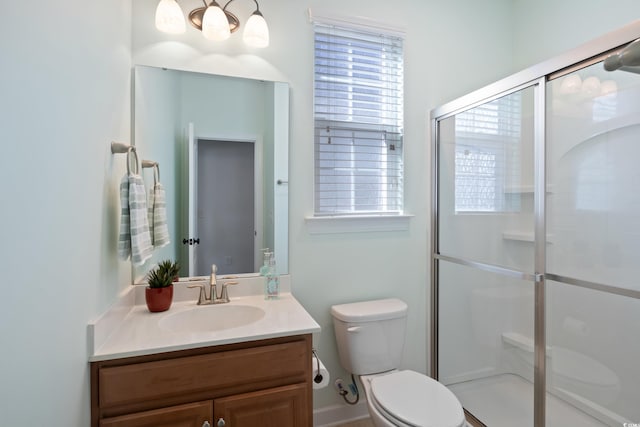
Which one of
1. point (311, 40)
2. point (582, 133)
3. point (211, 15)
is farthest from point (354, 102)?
point (582, 133)

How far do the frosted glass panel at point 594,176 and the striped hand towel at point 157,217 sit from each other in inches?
69.2

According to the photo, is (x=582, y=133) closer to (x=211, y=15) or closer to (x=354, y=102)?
(x=354, y=102)

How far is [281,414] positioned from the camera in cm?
128

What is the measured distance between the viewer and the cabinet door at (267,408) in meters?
1.21

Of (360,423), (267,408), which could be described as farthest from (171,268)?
(360,423)

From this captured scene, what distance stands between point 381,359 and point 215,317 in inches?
35.9

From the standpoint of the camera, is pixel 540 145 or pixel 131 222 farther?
pixel 540 145

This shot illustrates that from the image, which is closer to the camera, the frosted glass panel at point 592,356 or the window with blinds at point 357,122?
the frosted glass panel at point 592,356

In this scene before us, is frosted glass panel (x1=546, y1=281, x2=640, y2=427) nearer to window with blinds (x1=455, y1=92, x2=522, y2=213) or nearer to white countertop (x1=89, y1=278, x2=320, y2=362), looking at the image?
window with blinds (x1=455, y1=92, x2=522, y2=213)

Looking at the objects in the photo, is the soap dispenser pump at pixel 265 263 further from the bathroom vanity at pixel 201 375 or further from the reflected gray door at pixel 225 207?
the bathroom vanity at pixel 201 375

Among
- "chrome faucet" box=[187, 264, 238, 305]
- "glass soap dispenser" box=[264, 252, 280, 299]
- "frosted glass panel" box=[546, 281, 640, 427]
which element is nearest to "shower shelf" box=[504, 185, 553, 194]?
"frosted glass panel" box=[546, 281, 640, 427]

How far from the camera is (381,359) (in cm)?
179

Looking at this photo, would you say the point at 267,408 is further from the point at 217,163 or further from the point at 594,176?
the point at 594,176

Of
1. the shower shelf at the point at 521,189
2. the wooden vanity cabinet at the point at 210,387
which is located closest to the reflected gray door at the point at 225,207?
the wooden vanity cabinet at the point at 210,387
